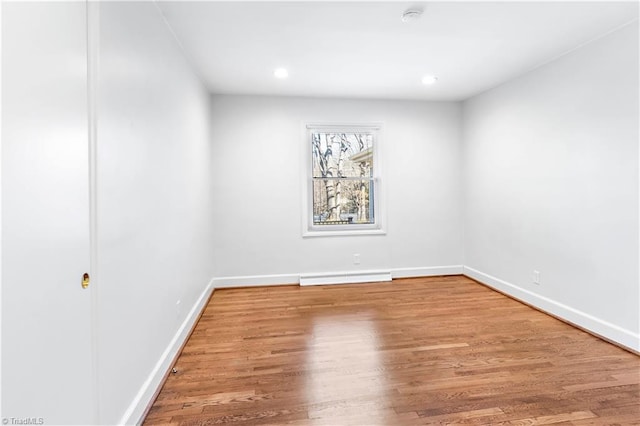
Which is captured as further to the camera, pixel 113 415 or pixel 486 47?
pixel 486 47

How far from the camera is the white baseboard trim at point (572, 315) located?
7.82 ft

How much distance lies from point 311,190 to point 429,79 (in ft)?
6.43

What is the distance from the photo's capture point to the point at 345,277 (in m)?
4.21

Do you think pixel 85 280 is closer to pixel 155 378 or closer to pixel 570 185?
pixel 155 378

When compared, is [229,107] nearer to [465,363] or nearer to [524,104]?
[524,104]

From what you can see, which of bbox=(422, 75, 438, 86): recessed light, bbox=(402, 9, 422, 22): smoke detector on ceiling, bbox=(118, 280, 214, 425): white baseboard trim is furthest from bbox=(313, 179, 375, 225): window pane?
bbox=(402, 9, 422, 22): smoke detector on ceiling

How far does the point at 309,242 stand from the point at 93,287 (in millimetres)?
3002

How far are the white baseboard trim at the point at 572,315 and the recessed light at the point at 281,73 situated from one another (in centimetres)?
349

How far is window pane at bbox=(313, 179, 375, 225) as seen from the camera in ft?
14.1

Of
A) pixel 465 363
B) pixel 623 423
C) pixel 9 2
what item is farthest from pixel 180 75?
pixel 623 423

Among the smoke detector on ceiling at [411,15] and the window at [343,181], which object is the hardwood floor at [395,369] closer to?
the window at [343,181]

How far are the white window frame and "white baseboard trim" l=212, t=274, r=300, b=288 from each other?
0.62 metres

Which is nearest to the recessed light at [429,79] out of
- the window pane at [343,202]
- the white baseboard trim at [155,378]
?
the window pane at [343,202]

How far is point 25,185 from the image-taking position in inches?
37.0
